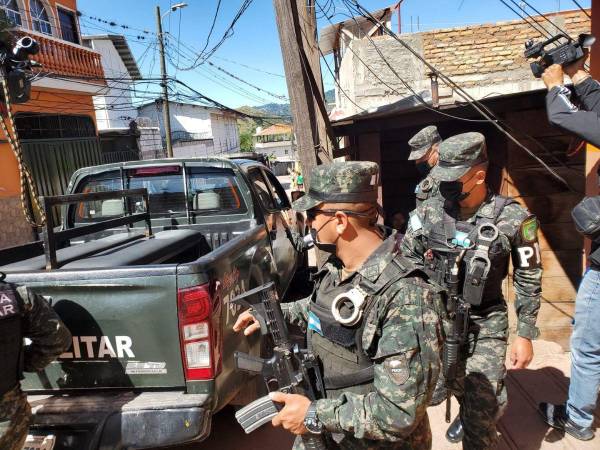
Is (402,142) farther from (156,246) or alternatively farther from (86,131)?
(86,131)

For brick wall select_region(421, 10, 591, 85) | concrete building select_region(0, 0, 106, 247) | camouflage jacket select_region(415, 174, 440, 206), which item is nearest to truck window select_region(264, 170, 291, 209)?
camouflage jacket select_region(415, 174, 440, 206)

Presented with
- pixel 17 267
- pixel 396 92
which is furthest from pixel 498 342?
pixel 396 92

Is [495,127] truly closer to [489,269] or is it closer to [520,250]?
[520,250]

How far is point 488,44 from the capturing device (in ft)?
22.0

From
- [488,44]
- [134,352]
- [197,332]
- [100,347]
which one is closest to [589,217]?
[197,332]

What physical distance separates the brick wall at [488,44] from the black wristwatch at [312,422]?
21.7ft

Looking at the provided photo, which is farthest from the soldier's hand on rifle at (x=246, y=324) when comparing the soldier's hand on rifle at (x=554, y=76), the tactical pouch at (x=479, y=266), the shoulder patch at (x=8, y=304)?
the soldier's hand on rifle at (x=554, y=76)

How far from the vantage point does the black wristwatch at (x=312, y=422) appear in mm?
1338

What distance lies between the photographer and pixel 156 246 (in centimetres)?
279

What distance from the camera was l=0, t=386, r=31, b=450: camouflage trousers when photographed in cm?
172

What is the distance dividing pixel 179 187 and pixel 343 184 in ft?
8.51

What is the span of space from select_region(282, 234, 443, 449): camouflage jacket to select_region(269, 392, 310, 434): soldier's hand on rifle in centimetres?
6

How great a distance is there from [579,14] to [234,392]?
7.64 metres

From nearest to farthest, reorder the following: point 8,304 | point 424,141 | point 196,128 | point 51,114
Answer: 1. point 8,304
2. point 424,141
3. point 51,114
4. point 196,128
